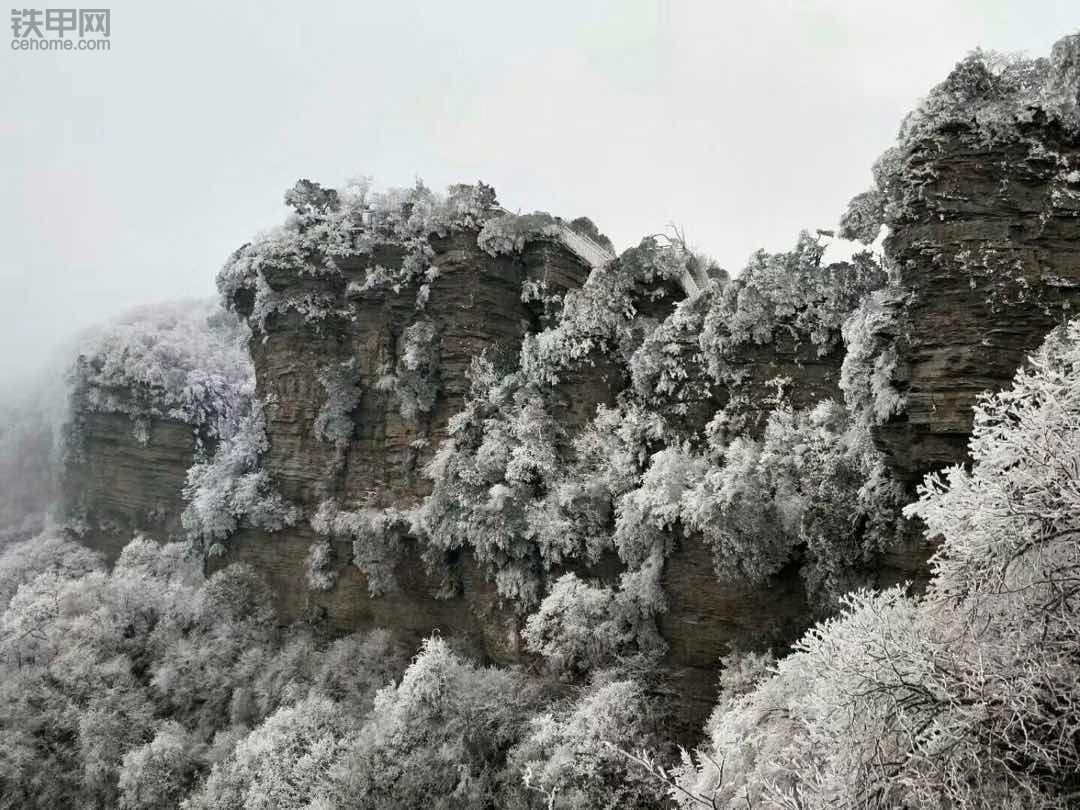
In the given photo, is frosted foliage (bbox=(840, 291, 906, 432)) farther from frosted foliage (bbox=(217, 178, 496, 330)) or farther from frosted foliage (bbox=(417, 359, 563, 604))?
frosted foliage (bbox=(217, 178, 496, 330))

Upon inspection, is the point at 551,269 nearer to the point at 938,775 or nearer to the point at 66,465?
the point at 938,775

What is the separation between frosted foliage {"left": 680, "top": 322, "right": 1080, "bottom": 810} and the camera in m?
4.91

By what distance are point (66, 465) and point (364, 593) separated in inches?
765

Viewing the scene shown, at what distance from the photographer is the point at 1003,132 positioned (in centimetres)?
935

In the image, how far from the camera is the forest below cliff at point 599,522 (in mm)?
5789

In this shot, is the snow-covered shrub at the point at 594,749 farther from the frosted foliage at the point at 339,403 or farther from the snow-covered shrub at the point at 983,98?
the snow-covered shrub at the point at 983,98

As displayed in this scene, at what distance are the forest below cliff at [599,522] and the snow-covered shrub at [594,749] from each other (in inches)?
2.9

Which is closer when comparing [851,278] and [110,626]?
[851,278]

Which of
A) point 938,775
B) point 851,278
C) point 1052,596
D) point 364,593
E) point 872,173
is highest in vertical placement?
point 872,173

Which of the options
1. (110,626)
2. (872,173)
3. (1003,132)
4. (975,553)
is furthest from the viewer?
(110,626)

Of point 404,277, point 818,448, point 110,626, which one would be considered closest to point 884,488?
point 818,448

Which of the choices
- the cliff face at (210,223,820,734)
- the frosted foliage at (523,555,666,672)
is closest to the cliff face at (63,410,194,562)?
the cliff face at (210,223,820,734)

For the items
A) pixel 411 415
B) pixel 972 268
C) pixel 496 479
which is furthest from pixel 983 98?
pixel 411 415

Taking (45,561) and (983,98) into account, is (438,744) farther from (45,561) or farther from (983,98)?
(45,561)
